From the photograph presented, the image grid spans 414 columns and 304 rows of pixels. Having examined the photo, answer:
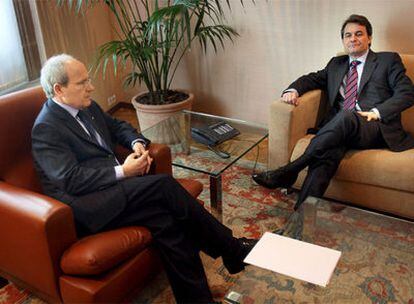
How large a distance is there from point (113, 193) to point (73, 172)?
6.9 inches

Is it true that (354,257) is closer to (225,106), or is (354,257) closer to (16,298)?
(16,298)

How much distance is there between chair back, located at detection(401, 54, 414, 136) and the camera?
2469mm

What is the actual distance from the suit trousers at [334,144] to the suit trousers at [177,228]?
61 cm

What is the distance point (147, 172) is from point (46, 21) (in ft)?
5.68

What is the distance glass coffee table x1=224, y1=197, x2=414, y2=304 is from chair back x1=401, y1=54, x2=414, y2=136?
93 cm

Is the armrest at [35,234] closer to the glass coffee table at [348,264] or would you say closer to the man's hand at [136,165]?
the man's hand at [136,165]

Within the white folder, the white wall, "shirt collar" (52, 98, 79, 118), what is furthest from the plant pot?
the white folder

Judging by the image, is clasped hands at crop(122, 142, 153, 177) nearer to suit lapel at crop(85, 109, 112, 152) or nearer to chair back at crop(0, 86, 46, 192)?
suit lapel at crop(85, 109, 112, 152)

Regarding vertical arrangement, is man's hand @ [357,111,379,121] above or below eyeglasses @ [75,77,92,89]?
below

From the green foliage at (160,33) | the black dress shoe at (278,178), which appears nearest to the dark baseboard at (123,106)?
the green foliage at (160,33)

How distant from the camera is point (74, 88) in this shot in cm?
177

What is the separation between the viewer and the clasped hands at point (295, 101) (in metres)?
2.31

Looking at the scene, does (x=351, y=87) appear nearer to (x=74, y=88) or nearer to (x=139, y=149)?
(x=139, y=149)

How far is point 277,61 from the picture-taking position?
3.23 metres
